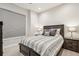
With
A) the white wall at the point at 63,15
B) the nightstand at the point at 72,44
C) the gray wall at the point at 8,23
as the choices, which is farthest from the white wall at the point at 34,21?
the nightstand at the point at 72,44

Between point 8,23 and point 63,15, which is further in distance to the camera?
point 63,15

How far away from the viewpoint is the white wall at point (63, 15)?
2930mm

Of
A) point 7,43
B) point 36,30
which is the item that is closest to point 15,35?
point 7,43

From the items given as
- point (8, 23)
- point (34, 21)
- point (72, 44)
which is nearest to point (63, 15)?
point (72, 44)

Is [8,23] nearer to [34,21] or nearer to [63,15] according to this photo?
[34,21]

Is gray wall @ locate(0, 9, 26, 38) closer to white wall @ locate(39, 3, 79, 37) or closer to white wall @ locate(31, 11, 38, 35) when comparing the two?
Result: white wall @ locate(31, 11, 38, 35)

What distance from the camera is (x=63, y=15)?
134 inches

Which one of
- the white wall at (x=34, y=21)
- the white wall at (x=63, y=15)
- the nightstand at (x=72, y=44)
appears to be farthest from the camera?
the white wall at (x=34, y=21)

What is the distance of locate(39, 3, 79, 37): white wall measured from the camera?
9.61ft

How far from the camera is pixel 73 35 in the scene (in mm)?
3062

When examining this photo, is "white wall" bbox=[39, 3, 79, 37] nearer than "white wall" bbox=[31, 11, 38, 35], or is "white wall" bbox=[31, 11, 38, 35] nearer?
"white wall" bbox=[39, 3, 79, 37]

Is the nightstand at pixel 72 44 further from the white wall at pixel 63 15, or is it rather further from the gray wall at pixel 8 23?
the gray wall at pixel 8 23

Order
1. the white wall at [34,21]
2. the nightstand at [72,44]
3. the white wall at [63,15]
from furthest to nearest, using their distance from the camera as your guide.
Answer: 1. the white wall at [34,21]
2. the white wall at [63,15]
3. the nightstand at [72,44]

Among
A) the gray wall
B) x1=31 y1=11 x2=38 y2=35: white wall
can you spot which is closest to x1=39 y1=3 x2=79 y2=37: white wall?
x1=31 y1=11 x2=38 y2=35: white wall
